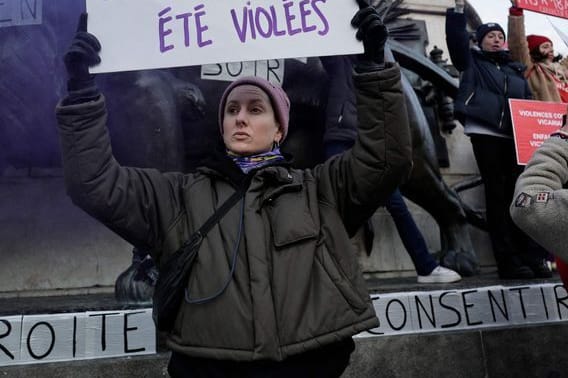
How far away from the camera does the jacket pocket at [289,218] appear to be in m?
1.32

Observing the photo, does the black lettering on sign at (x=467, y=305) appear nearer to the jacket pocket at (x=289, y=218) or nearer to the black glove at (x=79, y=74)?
the jacket pocket at (x=289, y=218)

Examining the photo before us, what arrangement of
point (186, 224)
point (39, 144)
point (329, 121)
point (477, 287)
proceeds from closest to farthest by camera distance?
1. point (186, 224)
2. point (477, 287)
3. point (39, 144)
4. point (329, 121)

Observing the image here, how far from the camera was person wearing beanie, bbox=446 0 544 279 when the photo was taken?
366 centimetres

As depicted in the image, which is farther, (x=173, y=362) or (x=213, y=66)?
(x=213, y=66)

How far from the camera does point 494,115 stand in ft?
12.1

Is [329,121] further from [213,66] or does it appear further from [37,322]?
[37,322]

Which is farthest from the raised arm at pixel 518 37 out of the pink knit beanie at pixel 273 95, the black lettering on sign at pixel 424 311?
the pink knit beanie at pixel 273 95

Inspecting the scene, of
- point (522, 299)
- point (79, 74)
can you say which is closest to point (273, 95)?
point (79, 74)

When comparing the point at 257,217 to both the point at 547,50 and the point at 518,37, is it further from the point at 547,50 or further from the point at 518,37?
the point at 547,50

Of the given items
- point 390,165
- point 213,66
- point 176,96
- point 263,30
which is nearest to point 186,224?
point 390,165

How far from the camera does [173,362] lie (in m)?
1.35

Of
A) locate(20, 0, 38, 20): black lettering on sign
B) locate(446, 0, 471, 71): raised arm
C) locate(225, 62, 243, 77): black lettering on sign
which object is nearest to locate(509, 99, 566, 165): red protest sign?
locate(446, 0, 471, 71): raised arm

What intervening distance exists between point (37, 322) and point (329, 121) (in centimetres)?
235

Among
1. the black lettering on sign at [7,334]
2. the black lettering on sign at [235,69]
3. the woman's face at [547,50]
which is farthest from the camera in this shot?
the woman's face at [547,50]
